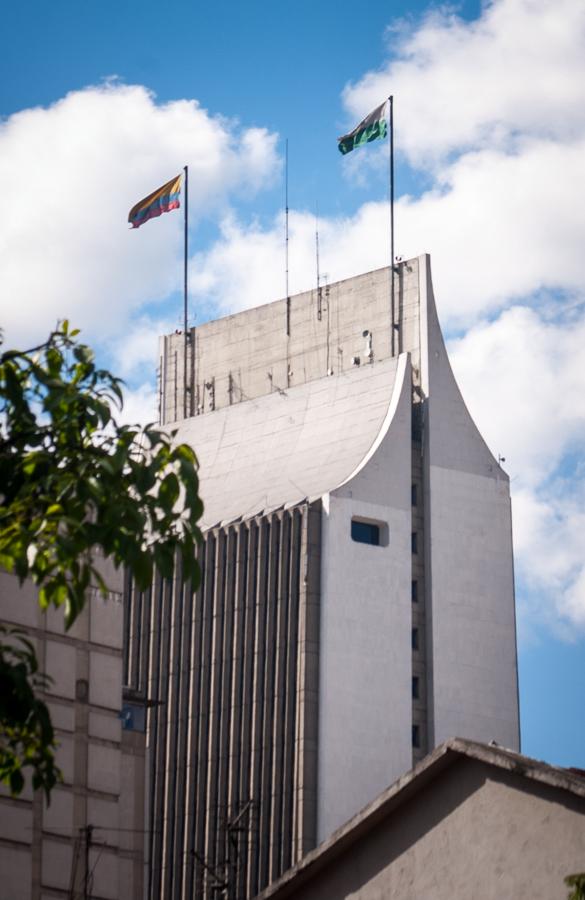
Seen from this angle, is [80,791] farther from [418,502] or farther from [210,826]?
[418,502]

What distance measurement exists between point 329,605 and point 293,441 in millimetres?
17526

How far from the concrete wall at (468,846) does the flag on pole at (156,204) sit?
120876 mm

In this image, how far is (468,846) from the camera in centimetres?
3631

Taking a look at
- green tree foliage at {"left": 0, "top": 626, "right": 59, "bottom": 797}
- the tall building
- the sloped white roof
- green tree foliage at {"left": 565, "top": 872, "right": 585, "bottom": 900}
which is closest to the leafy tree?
green tree foliage at {"left": 0, "top": 626, "right": 59, "bottom": 797}

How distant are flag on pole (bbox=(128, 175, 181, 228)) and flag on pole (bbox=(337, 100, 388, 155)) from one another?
13.9 metres

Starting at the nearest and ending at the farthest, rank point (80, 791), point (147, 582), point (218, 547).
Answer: point (147, 582) → point (80, 791) → point (218, 547)

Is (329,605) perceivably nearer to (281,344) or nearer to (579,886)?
(281,344)

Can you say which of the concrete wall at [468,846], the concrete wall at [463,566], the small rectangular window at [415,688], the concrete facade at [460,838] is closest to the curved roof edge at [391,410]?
the concrete wall at [463,566]

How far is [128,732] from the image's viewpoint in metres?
73.9

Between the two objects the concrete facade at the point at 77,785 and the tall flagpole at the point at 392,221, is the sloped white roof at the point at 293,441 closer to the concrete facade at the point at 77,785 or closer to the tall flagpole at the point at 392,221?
the tall flagpole at the point at 392,221

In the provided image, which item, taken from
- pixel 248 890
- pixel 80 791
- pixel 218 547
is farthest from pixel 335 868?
pixel 218 547

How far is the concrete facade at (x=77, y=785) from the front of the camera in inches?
2413

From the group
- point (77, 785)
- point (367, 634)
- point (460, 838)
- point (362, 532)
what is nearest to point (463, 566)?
point (362, 532)

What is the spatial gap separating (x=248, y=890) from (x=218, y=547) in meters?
26.1
